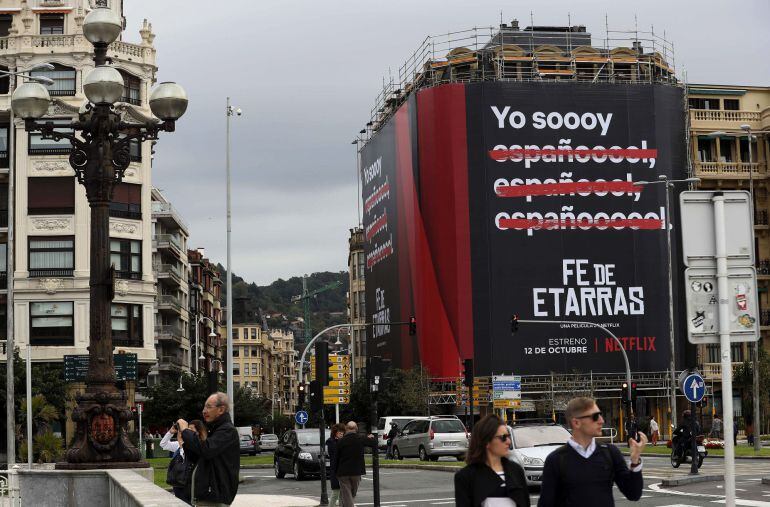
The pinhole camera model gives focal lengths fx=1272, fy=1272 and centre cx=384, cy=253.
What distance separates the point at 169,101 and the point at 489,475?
39.2 feet

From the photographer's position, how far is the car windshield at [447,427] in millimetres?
46562

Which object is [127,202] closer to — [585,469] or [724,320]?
[724,320]

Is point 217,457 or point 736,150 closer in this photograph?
point 217,457

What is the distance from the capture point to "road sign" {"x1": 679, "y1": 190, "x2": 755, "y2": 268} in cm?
973

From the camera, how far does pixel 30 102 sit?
18.2 meters

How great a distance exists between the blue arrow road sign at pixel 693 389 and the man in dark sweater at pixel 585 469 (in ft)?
74.9

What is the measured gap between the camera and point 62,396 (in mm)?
57844

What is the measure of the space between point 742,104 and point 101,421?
74287 mm

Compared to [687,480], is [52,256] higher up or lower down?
higher up

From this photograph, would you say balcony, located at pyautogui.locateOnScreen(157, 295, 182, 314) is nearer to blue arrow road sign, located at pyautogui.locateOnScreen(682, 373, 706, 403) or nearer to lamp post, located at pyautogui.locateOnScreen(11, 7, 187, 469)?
blue arrow road sign, located at pyautogui.locateOnScreen(682, 373, 706, 403)

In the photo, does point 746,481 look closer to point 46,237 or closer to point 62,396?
point 62,396

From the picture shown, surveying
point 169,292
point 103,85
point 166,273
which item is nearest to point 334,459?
point 103,85

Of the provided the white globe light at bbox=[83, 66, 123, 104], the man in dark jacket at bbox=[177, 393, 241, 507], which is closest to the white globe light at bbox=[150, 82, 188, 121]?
the white globe light at bbox=[83, 66, 123, 104]

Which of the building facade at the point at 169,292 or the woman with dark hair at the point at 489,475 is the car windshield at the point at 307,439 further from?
the building facade at the point at 169,292
